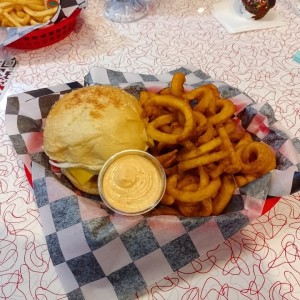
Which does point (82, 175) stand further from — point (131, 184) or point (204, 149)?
point (204, 149)

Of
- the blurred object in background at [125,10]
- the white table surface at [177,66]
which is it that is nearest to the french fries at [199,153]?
the white table surface at [177,66]

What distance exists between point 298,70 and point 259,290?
1.26 meters

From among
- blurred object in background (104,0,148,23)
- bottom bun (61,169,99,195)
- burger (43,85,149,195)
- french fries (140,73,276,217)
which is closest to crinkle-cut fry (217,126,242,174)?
french fries (140,73,276,217)

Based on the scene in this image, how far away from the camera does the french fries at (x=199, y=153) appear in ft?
3.80

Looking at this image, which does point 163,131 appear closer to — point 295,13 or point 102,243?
point 102,243

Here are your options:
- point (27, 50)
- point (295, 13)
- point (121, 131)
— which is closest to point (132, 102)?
point (121, 131)

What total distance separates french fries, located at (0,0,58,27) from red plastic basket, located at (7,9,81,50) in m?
0.07

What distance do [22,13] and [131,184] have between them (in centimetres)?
120

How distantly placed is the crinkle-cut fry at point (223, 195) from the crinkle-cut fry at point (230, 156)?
35mm

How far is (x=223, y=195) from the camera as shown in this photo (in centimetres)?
117

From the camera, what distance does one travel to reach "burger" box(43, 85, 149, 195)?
1.19 m

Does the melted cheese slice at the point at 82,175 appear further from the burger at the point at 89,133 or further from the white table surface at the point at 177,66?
the white table surface at the point at 177,66

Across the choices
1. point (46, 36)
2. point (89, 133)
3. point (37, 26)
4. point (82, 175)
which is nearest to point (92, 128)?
point (89, 133)

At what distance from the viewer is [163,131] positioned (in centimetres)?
125
